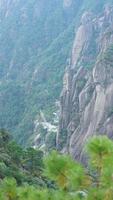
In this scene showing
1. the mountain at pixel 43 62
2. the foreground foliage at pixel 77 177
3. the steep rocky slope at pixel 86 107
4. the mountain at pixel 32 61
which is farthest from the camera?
the mountain at pixel 32 61

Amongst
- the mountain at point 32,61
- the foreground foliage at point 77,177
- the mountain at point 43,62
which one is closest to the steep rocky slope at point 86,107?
the mountain at point 43,62

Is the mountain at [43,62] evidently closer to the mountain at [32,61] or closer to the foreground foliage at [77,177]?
the mountain at [32,61]

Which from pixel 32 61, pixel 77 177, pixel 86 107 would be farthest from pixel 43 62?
pixel 77 177

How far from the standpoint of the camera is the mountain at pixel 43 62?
87794mm

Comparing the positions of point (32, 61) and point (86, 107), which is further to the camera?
point (32, 61)

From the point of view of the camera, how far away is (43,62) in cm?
14762

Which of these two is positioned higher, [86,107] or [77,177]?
[77,177]

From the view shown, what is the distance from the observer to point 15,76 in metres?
156

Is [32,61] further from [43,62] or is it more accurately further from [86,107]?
[86,107]

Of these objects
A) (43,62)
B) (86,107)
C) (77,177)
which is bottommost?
(43,62)

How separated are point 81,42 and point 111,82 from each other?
56.9 metres

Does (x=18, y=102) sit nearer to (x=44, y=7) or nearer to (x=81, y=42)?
(x=81, y=42)

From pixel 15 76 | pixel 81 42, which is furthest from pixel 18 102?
pixel 15 76

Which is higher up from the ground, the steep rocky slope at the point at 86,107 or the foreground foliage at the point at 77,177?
the foreground foliage at the point at 77,177
